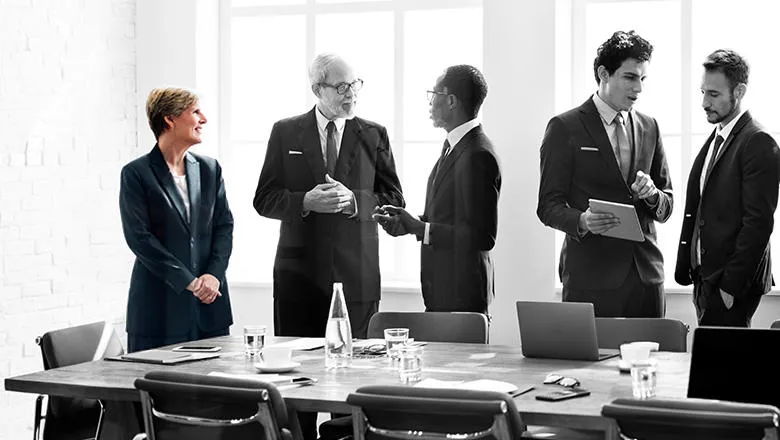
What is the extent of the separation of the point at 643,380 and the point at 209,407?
1.25 metres

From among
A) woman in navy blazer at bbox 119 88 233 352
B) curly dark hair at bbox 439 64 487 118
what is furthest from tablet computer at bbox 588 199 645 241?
woman in navy blazer at bbox 119 88 233 352

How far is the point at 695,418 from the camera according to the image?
2582 millimetres

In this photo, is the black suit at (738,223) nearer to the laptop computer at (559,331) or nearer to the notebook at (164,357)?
the laptop computer at (559,331)

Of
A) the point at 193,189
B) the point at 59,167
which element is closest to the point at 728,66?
the point at 193,189

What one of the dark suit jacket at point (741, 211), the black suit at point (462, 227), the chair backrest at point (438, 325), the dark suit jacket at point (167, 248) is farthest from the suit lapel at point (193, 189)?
the dark suit jacket at point (741, 211)

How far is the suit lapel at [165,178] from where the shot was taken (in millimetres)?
5250

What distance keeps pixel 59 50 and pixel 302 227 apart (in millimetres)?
1832

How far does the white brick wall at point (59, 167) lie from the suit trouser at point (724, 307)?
3.61 meters

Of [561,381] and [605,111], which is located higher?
[605,111]

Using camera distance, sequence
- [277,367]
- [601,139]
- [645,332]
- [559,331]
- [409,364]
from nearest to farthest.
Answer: [409,364], [277,367], [559,331], [645,332], [601,139]

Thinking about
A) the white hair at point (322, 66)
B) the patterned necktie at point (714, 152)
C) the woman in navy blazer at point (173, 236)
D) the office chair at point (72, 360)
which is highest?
the white hair at point (322, 66)

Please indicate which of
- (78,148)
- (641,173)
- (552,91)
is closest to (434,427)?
(641,173)

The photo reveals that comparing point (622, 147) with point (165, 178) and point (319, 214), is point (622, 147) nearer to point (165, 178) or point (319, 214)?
point (319, 214)

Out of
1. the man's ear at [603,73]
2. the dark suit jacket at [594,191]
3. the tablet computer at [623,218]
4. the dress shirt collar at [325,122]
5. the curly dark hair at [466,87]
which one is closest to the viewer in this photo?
the tablet computer at [623,218]
